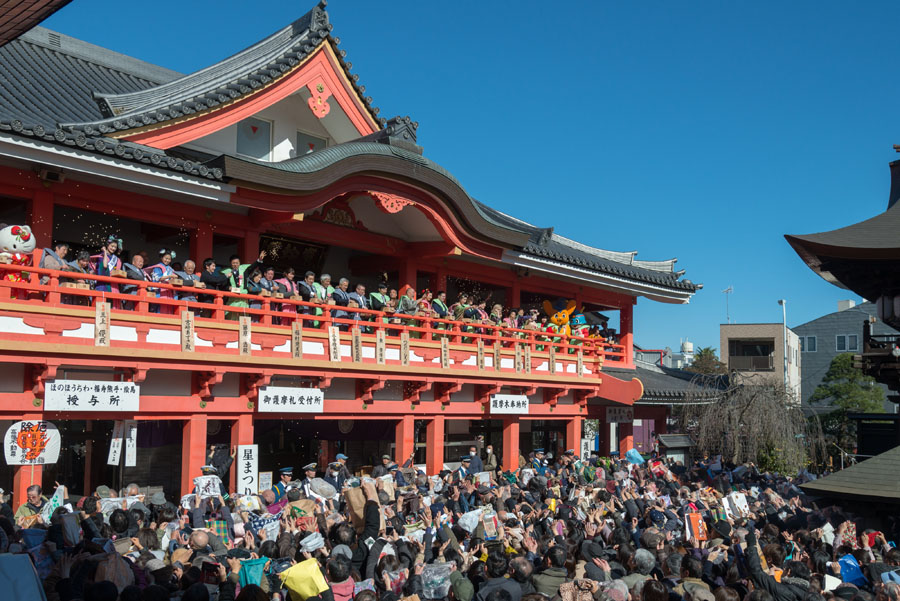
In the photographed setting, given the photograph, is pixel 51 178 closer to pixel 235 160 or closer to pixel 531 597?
pixel 235 160

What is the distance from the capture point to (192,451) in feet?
42.7

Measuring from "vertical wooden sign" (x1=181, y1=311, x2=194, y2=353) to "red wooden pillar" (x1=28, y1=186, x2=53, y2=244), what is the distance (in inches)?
88.3

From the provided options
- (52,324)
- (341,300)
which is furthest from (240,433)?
(52,324)

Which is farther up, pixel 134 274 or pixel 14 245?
pixel 14 245

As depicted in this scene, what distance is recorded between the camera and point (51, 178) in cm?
1210

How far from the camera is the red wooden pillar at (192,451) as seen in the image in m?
12.9

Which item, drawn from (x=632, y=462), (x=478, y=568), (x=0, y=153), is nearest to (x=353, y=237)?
(x=0, y=153)

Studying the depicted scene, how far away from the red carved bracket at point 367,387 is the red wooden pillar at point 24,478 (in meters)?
5.78

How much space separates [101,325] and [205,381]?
2.08 m

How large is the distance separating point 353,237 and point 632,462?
8.68 m

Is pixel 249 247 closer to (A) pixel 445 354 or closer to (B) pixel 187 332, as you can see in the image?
(B) pixel 187 332

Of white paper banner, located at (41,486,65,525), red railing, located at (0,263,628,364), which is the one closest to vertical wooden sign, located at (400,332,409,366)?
red railing, located at (0,263,628,364)

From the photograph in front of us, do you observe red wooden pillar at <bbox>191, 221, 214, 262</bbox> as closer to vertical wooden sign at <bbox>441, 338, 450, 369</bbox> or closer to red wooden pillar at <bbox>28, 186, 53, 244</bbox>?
red wooden pillar at <bbox>28, 186, 53, 244</bbox>

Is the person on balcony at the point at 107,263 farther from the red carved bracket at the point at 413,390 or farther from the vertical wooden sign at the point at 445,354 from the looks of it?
the vertical wooden sign at the point at 445,354
